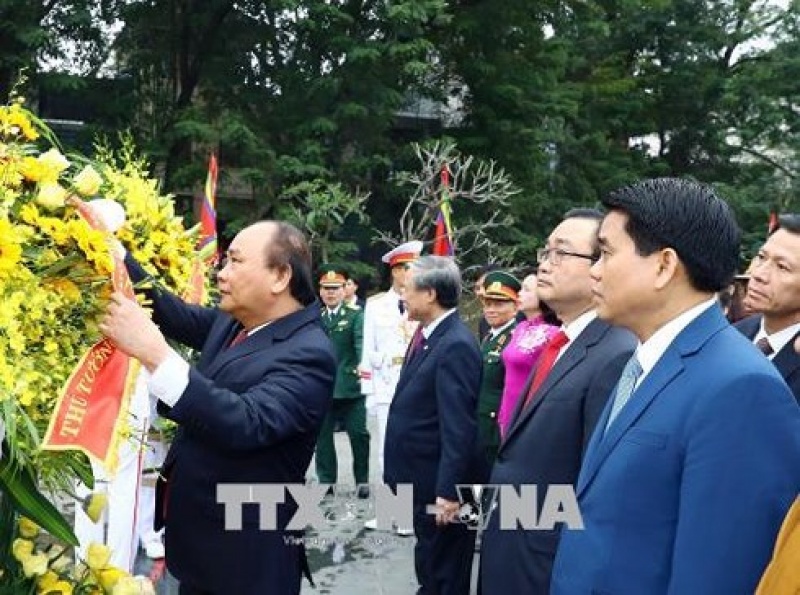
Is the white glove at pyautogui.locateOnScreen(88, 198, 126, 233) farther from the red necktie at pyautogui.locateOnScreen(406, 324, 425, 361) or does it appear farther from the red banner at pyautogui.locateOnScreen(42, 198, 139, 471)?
the red necktie at pyautogui.locateOnScreen(406, 324, 425, 361)

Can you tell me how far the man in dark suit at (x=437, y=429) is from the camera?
4.20 m

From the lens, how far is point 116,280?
1872mm

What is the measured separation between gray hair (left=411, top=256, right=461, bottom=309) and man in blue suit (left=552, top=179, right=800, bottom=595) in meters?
2.64

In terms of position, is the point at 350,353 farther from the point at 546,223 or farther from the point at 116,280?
the point at 546,223

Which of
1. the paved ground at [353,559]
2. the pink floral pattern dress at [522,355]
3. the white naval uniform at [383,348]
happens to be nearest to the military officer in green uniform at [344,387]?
the white naval uniform at [383,348]

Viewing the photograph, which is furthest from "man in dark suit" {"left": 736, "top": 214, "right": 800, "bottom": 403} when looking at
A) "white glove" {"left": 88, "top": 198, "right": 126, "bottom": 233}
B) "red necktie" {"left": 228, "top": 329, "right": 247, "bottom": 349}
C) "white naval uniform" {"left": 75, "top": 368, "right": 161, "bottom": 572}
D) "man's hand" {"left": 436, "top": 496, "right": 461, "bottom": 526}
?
"white glove" {"left": 88, "top": 198, "right": 126, "bottom": 233}

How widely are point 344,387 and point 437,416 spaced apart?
319 cm

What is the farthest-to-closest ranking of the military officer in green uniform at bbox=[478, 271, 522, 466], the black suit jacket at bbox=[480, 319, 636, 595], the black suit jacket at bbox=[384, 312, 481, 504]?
the military officer in green uniform at bbox=[478, 271, 522, 466] < the black suit jacket at bbox=[384, 312, 481, 504] < the black suit jacket at bbox=[480, 319, 636, 595]

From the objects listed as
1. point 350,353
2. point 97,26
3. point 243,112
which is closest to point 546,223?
point 243,112

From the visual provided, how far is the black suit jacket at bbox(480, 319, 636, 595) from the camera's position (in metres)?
2.60

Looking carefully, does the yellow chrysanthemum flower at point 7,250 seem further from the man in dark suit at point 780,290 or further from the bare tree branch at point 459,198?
the bare tree branch at point 459,198

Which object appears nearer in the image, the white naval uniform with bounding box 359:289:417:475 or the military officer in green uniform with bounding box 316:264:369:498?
the military officer in green uniform with bounding box 316:264:369:498

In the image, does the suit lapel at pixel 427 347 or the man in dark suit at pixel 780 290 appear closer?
the man in dark suit at pixel 780 290

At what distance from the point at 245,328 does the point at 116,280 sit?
3.43ft
